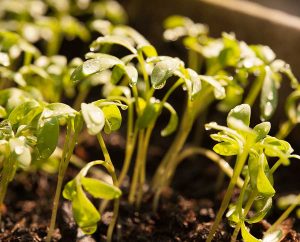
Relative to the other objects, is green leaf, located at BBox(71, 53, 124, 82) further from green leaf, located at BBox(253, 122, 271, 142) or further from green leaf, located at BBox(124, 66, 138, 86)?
green leaf, located at BBox(253, 122, 271, 142)

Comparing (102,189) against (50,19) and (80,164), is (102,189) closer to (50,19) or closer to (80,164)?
(80,164)

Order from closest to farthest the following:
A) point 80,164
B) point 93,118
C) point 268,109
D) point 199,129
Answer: point 93,118 < point 268,109 < point 80,164 < point 199,129

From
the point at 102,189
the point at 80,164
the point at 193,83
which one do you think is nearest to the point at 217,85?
the point at 193,83

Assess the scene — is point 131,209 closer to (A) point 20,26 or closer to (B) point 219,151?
(B) point 219,151

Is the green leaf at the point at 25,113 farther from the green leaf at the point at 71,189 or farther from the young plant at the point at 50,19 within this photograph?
the young plant at the point at 50,19

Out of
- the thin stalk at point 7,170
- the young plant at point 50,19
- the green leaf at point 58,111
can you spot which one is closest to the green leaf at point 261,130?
the green leaf at point 58,111

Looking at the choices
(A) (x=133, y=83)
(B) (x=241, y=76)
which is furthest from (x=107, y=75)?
(A) (x=133, y=83)

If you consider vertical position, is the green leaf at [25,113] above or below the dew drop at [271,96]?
below
